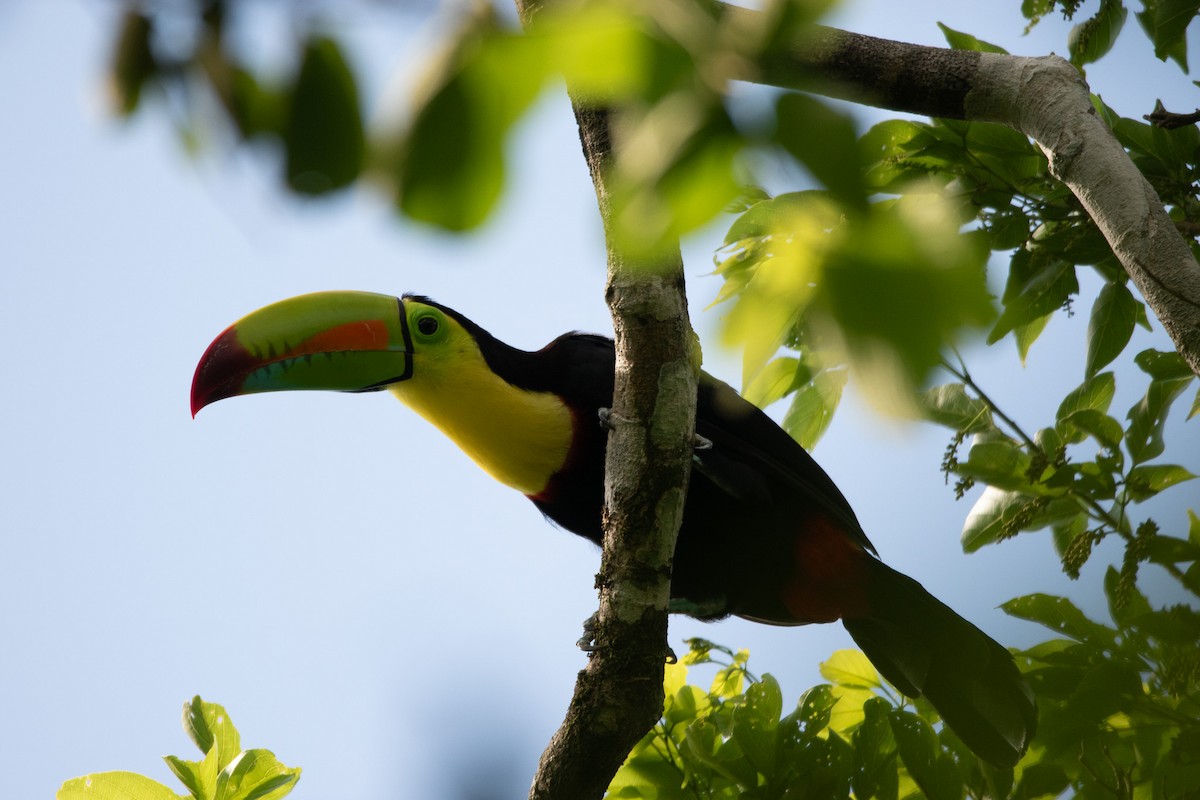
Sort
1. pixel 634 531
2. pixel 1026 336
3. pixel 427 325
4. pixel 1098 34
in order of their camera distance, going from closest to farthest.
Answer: pixel 634 531, pixel 1098 34, pixel 1026 336, pixel 427 325

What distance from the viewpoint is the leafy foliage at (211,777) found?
2838 millimetres

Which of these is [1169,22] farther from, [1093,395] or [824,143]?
[824,143]

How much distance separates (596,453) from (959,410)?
4.12ft

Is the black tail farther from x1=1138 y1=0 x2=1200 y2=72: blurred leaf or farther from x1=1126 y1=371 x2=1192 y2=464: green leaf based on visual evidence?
A: x1=1138 y1=0 x2=1200 y2=72: blurred leaf

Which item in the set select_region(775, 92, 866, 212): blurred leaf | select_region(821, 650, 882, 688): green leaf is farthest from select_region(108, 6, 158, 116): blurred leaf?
select_region(821, 650, 882, 688): green leaf

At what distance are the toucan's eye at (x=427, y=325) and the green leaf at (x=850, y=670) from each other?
5.92ft

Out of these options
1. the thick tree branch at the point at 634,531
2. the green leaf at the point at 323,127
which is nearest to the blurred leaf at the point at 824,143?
the green leaf at the point at 323,127

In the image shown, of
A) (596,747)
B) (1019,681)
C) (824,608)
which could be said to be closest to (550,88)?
(596,747)

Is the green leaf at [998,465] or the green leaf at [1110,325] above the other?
the green leaf at [1110,325]

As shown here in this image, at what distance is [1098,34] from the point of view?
9.96 ft

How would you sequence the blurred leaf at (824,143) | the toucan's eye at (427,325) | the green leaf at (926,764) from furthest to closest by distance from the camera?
the toucan's eye at (427,325), the green leaf at (926,764), the blurred leaf at (824,143)

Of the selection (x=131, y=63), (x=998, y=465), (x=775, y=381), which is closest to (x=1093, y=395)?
(x=998, y=465)

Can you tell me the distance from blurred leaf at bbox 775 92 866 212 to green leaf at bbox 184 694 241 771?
2.85 metres

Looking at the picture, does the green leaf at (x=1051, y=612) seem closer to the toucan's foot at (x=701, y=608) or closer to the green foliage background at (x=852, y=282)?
the green foliage background at (x=852, y=282)
